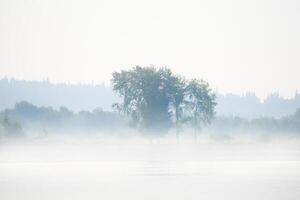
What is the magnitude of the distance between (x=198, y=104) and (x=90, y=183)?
4871 cm

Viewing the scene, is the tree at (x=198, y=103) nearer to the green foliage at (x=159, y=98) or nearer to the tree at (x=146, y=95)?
the green foliage at (x=159, y=98)

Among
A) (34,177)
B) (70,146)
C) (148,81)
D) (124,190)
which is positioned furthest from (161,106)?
(124,190)

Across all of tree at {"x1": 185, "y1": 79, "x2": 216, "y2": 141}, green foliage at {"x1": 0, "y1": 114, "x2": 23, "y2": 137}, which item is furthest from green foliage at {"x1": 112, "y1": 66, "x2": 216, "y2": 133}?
green foliage at {"x1": 0, "y1": 114, "x2": 23, "y2": 137}

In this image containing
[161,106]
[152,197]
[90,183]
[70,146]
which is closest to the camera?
[152,197]

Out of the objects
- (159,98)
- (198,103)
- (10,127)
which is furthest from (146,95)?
(10,127)

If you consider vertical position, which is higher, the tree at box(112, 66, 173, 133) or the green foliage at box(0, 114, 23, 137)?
the tree at box(112, 66, 173, 133)

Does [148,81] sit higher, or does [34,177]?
[148,81]

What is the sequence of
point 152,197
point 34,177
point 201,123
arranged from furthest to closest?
point 201,123
point 34,177
point 152,197

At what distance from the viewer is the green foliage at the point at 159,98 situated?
63688 mm

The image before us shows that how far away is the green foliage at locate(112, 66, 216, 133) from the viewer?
6369cm

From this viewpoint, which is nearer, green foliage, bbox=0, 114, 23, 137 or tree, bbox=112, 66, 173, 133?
tree, bbox=112, 66, 173, 133

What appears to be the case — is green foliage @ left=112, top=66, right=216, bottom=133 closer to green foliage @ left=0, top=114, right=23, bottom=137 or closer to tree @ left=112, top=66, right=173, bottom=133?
tree @ left=112, top=66, right=173, bottom=133

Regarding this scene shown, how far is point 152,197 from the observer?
14734mm

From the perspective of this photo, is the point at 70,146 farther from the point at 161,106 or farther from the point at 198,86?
the point at 198,86
